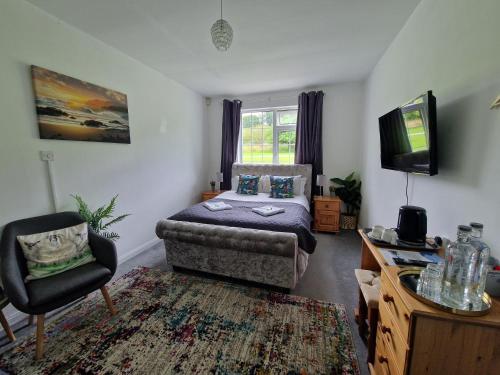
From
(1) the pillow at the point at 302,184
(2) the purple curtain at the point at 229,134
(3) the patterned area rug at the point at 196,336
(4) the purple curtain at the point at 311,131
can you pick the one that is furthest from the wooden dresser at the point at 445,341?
(2) the purple curtain at the point at 229,134

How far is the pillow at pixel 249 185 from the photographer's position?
387cm

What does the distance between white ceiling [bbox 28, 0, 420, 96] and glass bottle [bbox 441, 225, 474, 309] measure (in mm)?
2061

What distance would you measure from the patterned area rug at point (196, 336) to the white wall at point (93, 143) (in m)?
1.05

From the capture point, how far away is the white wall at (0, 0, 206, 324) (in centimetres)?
175

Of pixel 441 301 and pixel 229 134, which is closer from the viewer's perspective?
pixel 441 301

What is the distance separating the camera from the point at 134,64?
2854 mm

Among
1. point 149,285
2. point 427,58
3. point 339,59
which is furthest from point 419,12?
point 149,285

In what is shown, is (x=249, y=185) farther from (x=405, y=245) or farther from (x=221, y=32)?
(x=405, y=245)

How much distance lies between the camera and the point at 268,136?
452cm

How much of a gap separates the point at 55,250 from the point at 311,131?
13.1 feet

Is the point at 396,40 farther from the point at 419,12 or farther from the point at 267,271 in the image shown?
the point at 267,271

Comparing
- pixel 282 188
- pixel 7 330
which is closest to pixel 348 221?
pixel 282 188

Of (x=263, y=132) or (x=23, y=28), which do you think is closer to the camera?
(x=23, y=28)

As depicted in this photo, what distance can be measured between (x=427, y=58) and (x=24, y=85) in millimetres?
3376
